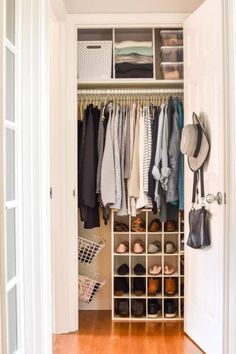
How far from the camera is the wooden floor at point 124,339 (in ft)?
8.21

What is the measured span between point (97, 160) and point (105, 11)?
108 cm

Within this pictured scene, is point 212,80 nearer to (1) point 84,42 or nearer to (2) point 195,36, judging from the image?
(2) point 195,36

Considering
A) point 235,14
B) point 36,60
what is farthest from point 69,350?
point 235,14

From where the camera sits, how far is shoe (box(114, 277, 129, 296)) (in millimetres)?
3033

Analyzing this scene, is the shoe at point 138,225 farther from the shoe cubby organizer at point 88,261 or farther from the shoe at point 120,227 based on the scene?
the shoe cubby organizer at point 88,261

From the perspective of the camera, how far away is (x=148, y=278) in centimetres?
304

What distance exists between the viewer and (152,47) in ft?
9.68

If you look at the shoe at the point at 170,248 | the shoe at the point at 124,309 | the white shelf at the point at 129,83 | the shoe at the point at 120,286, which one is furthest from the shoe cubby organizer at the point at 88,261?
the white shelf at the point at 129,83

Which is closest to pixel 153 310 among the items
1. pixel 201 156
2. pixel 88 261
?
pixel 88 261

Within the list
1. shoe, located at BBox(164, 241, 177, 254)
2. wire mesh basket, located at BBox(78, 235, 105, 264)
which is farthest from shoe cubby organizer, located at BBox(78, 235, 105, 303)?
shoe, located at BBox(164, 241, 177, 254)

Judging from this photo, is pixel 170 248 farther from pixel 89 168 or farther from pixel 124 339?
pixel 89 168

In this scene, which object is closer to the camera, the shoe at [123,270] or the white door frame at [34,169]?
the white door frame at [34,169]

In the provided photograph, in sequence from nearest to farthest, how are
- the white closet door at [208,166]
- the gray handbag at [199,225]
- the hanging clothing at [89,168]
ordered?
the white closet door at [208,166] → the gray handbag at [199,225] → the hanging clothing at [89,168]

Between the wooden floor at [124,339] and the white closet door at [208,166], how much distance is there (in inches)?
5.3
